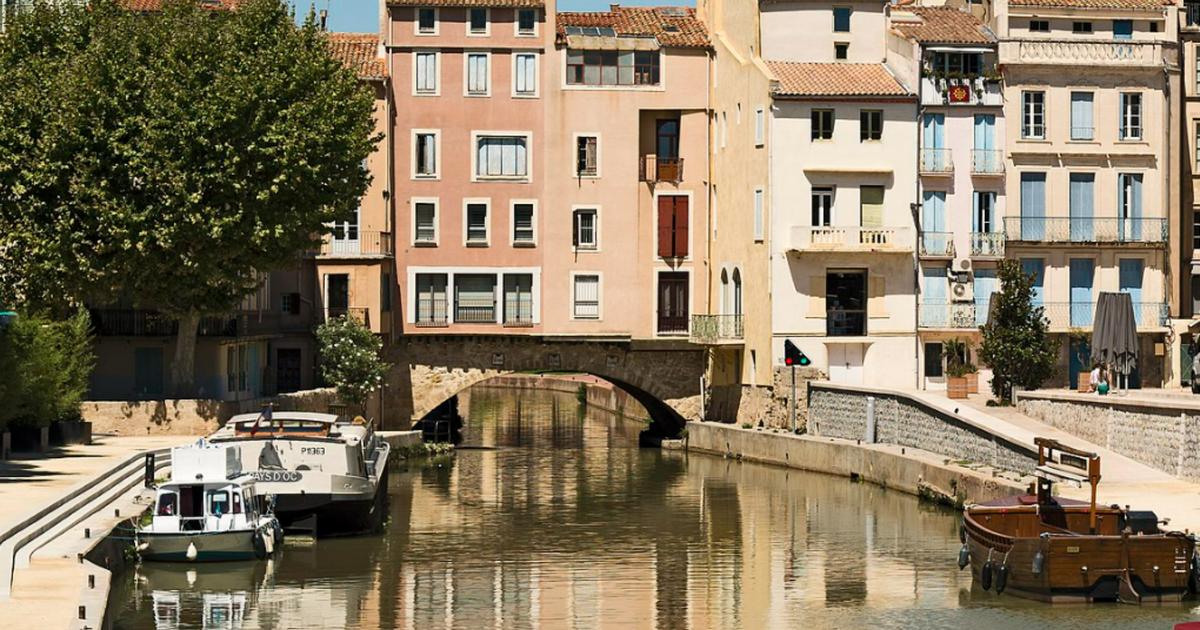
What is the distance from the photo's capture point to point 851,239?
7331cm

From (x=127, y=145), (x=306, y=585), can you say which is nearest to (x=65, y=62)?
(x=127, y=145)

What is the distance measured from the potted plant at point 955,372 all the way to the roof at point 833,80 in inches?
330

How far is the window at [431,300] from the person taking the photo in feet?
261

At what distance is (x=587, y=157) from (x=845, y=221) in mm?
10388

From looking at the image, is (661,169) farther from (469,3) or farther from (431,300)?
(431,300)

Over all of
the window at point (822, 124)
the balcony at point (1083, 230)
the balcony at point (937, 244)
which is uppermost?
the window at point (822, 124)

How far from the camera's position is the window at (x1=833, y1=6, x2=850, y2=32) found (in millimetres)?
75812

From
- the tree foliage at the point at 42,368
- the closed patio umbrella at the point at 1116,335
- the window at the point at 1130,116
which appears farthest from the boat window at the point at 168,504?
the window at the point at 1130,116

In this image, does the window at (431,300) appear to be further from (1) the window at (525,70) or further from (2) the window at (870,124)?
(2) the window at (870,124)

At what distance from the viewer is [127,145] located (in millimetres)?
64875

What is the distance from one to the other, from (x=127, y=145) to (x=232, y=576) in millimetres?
23669

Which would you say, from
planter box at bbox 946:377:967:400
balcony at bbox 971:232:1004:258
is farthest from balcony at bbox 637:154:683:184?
planter box at bbox 946:377:967:400

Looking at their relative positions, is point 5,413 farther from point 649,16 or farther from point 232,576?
point 649,16

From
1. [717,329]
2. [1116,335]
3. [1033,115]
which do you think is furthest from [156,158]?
[1033,115]
